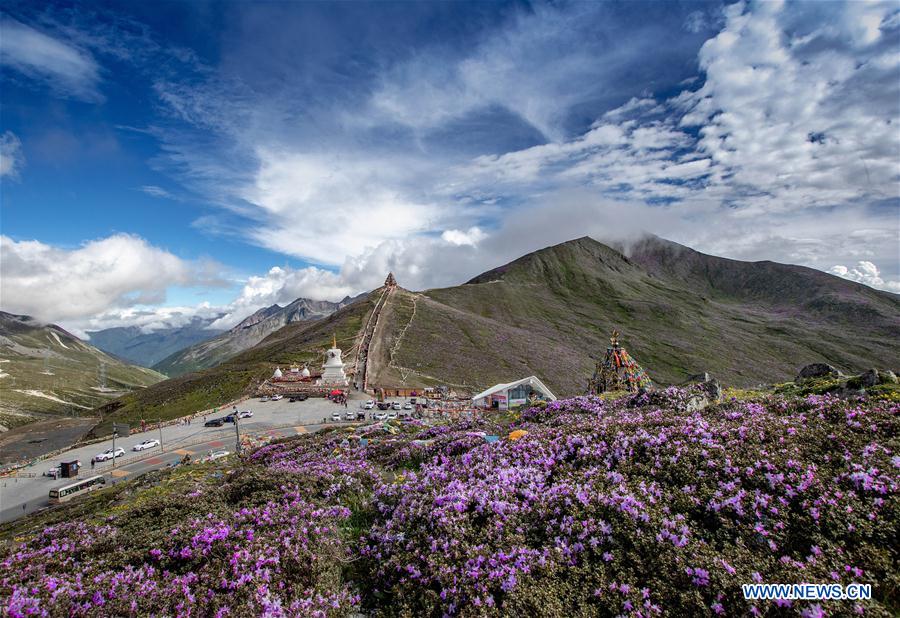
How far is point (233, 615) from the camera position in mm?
5059

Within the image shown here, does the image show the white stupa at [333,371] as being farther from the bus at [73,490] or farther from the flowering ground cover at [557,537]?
the flowering ground cover at [557,537]

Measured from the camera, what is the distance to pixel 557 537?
588 cm

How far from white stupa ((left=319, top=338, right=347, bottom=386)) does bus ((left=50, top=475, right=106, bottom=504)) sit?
36.8m

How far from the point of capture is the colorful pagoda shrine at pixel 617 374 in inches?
988

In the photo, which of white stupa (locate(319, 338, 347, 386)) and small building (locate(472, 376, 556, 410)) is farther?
white stupa (locate(319, 338, 347, 386))

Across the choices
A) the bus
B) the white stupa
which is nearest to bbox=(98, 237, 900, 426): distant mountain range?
the white stupa

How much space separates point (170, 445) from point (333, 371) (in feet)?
96.1

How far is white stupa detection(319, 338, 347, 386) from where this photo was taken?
6906 cm

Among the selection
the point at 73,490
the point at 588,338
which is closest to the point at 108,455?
the point at 73,490

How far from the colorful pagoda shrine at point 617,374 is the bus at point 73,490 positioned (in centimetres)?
3720

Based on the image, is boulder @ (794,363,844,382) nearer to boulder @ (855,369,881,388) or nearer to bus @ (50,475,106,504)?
boulder @ (855,369,881,388)

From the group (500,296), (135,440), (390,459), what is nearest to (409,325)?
(135,440)

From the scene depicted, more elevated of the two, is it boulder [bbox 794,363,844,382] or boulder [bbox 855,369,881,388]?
boulder [bbox 855,369,881,388]

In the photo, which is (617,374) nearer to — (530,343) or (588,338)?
(530,343)
